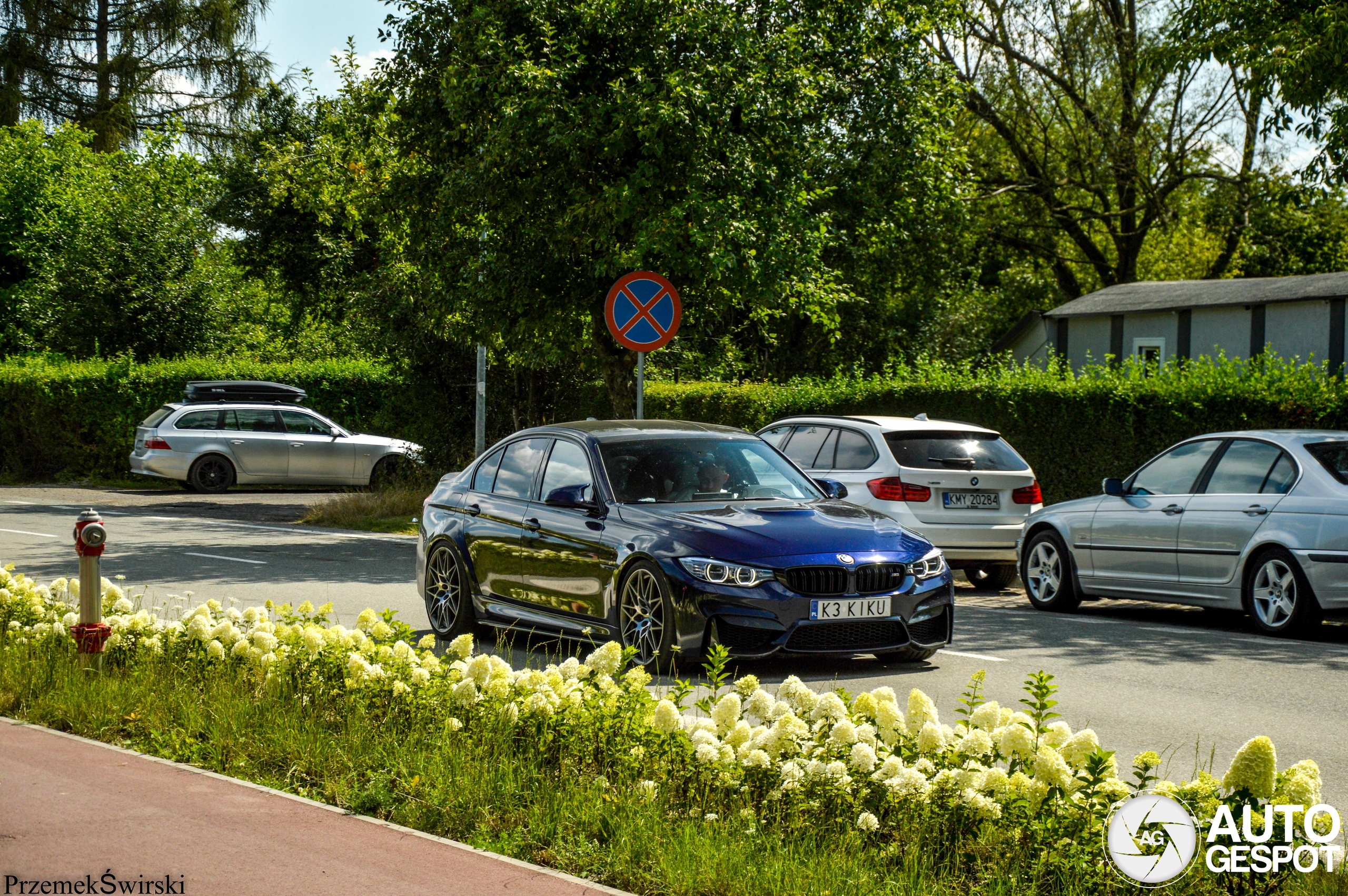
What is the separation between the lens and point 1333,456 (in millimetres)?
10555

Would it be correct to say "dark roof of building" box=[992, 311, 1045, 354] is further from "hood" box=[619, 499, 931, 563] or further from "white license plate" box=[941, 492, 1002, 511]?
"hood" box=[619, 499, 931, 563]

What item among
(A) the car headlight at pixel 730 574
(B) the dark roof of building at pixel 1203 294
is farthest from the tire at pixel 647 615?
(B) the dark roof of building at pixel 1203 294

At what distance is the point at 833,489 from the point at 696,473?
3.34 feet

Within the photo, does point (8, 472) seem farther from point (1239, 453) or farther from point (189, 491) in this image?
point (1239, 453)

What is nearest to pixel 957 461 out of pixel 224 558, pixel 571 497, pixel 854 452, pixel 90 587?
pixel 854 452

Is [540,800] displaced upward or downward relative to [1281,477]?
downward

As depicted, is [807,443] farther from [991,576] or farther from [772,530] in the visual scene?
[772,530]

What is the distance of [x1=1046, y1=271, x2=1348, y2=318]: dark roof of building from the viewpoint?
3055 centimetres

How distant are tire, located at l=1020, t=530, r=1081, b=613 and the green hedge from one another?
134 inches

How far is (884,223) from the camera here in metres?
23.2

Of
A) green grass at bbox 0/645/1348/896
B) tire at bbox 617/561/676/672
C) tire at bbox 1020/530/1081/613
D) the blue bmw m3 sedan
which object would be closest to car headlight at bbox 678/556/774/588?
the blue bmw m3 sedan

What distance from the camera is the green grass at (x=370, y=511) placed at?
20.5 m

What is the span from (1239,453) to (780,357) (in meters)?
22.2

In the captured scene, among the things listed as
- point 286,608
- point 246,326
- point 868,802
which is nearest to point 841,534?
point 286,608
